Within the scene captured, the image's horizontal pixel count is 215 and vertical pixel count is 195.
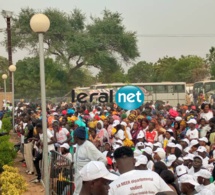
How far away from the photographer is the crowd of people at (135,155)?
4160 mm

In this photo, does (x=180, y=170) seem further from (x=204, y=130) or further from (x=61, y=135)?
(x=61, y=135)

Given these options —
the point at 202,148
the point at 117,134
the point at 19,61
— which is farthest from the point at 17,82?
the point at 202,148

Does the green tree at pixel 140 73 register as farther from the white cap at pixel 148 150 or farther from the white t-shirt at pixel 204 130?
the white cap at pixel 148 150

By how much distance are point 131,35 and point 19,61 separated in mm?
12251

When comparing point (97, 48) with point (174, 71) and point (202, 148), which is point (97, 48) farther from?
point (202, 148)

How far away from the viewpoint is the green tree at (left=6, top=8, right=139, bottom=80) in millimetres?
53362

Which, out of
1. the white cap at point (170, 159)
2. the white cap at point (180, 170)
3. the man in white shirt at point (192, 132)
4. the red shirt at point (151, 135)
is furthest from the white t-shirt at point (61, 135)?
the white cap at point (180, 170)

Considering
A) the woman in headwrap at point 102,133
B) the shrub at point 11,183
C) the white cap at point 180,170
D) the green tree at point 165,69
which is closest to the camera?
the white cap at point 180,170

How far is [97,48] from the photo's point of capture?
173 ft

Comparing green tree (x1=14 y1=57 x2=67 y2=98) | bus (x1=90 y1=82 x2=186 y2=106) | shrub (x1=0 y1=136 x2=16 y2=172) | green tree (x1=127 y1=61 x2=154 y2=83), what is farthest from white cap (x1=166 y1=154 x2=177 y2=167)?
green tree (x1=127 y1=61 x2=154 y2=83)

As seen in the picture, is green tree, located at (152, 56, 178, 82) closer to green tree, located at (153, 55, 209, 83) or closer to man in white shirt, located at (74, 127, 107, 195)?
green tree, located at (153, 55, 209, 83)

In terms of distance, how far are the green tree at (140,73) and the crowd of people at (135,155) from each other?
195ft

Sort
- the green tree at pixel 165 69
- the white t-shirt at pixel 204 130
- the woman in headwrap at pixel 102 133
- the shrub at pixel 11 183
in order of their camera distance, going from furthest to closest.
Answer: the green tree at pixel 165 69 < the woman in headwrap at pixel 102 133 < the white t-shirt at pixel 204 130 < the shrub at pixel 11 183

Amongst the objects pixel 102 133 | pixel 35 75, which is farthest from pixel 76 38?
pixel 102 133
